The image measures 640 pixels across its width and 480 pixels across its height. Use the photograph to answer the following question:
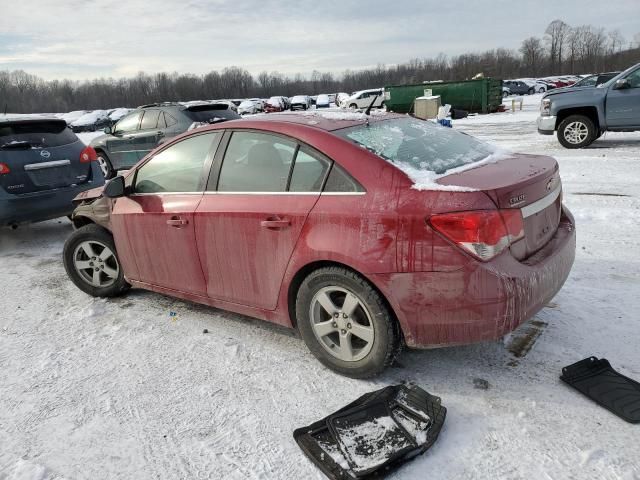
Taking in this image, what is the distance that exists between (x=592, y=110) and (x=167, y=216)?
10.5 metres

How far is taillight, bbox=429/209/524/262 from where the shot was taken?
245 centimetres

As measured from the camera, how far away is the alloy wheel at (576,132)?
36.0 ft

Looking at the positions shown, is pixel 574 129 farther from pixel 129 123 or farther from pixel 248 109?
pixel 248 109

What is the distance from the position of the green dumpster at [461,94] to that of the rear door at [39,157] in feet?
74.6

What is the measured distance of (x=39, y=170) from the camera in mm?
6066

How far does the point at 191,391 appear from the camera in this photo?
2.99 m

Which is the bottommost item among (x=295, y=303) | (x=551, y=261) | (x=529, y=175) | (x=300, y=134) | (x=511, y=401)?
(x=511, y=401)

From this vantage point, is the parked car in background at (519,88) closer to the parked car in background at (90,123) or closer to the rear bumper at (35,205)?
the parked car in background at (90,123)

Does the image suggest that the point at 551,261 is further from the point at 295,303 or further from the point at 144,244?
the point at 144,244

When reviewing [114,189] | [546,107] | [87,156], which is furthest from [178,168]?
[546,107]

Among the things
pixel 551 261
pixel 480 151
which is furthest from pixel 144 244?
pixel 551 261

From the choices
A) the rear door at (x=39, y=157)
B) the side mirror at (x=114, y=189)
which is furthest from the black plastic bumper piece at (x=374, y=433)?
the rear door at (x=39, y=157)

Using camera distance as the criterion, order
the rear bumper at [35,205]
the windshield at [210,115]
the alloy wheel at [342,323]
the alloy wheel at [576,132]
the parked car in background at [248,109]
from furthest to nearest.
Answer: the parked car in background at [248,109], the alloy wheel at [576,132], the windshield at [210,115], the rear bumper at [35,205], the alloy wheel at [342,323]

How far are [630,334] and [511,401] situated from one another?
116 cm
